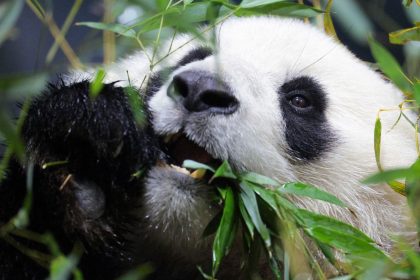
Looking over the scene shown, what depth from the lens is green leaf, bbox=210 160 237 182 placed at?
168 centimetres

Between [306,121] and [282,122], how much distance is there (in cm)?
14

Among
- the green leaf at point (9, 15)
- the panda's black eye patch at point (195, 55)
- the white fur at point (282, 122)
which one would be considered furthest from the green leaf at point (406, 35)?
the green leaf at point (9, 15)

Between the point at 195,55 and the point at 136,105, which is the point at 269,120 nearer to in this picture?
the point at 136,105

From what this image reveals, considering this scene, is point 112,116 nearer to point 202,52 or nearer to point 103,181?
point 103,181

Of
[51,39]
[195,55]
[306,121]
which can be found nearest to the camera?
[306,121]

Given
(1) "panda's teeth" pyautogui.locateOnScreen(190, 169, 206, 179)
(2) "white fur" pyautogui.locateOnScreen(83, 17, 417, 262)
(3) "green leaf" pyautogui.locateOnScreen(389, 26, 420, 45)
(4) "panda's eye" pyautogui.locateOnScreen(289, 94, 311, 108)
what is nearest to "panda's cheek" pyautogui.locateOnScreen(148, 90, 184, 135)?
(2) "white fur" pyautogui.locateOnScreen(83, 17, 417, 262)

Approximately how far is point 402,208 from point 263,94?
564 millimetres

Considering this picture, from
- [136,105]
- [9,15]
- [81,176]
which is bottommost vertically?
[81,176]

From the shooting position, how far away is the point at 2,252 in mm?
1812

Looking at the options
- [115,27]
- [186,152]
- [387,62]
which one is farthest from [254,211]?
[115,27]

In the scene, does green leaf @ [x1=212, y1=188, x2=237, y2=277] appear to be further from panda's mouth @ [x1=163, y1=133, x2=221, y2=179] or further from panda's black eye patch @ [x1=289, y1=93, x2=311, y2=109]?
panda's black eye patch @ [x1=289, y1=93, x2=311, y2=109]

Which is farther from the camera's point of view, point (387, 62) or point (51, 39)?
point (51, 39)

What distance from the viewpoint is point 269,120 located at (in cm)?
194

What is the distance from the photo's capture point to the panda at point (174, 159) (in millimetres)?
1745
